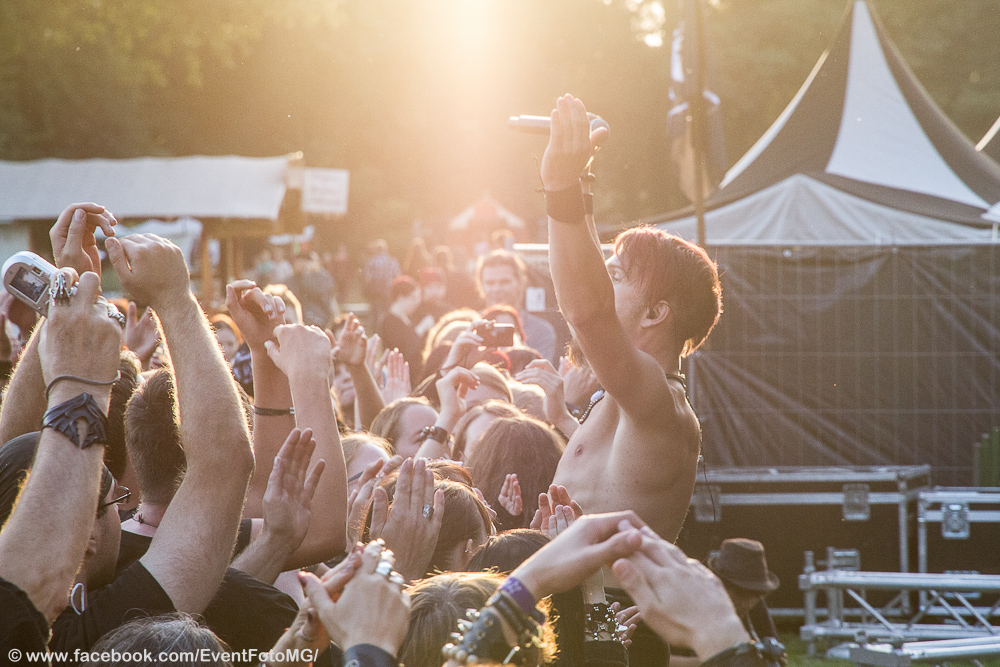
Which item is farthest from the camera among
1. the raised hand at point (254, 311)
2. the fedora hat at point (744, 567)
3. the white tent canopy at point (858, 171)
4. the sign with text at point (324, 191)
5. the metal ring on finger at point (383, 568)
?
the sign with text at point (324, 191)

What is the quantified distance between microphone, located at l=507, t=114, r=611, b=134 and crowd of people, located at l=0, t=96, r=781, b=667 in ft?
0.34

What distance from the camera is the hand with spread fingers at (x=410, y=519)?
2449mm

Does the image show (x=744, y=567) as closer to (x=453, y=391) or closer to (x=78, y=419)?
(x=453, y=391)

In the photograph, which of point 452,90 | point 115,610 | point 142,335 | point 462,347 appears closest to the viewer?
point 115,610

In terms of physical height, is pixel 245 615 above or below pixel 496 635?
below

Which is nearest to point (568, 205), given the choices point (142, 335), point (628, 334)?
point (628, 334)

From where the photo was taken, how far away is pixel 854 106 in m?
12.6

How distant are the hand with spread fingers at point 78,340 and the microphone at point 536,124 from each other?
995mm

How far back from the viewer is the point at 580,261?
2229 mm

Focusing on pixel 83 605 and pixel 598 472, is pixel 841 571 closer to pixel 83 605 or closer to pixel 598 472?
pixel 598 472

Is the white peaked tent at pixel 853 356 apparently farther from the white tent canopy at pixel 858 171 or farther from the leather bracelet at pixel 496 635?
the leather bracelet at pixel 496 635

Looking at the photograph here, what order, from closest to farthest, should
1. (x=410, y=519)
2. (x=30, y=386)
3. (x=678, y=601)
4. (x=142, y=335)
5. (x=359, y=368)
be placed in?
(x=678, y=601) → (x=410, y=519) → (x=30, y=386) → (x=142, y=335) → (x=359, y=368)

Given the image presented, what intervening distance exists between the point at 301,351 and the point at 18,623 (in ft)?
3.66

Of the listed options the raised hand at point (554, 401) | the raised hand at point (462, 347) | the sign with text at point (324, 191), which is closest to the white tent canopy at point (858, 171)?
the raised hand at point (462, 347)
